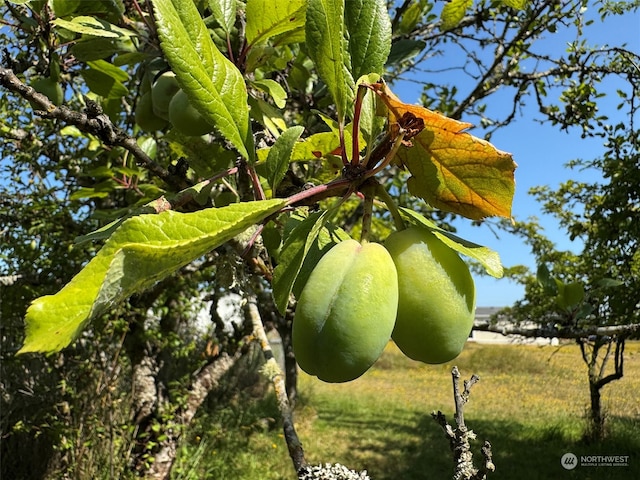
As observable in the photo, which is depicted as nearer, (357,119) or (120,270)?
(120,270)

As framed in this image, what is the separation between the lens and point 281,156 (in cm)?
88

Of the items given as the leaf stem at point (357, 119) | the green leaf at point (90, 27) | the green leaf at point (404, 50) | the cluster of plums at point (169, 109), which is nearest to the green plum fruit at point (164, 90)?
the cluster of plums at point (169, 109)

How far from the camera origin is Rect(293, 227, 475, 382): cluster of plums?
66 cm

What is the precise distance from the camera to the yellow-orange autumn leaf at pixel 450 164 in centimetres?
69

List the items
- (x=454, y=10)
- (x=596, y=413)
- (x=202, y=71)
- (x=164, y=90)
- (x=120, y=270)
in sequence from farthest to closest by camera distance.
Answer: (x=596, y=413) < (x=454, y=10) < (x=164, y=90) < (x=202, y=71) < (x=120, y=270)

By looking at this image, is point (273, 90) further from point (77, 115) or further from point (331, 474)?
point (331, 474)

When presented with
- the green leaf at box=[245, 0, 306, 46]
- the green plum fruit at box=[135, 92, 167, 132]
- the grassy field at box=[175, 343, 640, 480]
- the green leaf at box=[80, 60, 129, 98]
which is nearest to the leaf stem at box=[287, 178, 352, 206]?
the green leaf at box=[245, 0, 306, 46]

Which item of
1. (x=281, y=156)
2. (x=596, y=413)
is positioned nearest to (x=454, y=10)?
(x=281, y=156)

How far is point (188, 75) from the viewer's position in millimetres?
733

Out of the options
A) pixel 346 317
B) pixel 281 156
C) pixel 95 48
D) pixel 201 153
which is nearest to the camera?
pixel 346 317

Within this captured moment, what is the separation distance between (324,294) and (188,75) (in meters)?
0.37

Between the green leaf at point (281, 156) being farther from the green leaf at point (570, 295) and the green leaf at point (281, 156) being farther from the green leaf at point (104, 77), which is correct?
the green leaf at point (570, 295)

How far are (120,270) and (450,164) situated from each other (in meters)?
Result: 0.49

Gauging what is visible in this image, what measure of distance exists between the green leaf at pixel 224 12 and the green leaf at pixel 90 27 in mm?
311
